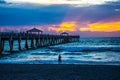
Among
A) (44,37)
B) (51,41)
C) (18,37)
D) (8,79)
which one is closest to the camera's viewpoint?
(8,79)

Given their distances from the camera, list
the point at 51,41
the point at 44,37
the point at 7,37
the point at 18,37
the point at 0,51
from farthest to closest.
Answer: the point at 51,41 → the point at 44,37 → the point at 18,37 → the point at 7,37 → the point at 0,51

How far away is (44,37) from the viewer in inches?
2783

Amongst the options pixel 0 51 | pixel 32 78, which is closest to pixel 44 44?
pixel 0 51

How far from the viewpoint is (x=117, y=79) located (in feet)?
50.9

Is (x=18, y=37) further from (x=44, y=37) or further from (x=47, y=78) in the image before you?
(x=47, y=78)

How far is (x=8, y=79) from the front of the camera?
15406 mm

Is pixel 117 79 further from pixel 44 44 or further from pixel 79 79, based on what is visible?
pixel 44 44

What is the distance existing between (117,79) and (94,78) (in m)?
1.25

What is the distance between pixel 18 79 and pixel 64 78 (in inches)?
96.7

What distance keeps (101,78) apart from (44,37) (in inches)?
2170

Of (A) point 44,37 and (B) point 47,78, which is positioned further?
(A) point 44,37

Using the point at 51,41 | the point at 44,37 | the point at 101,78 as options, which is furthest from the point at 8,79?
the point at 51,41

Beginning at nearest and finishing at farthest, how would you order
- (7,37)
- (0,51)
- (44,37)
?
(0,51)
(7,37)
(44,37)

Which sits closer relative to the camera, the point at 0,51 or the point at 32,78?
the point at 32,78
